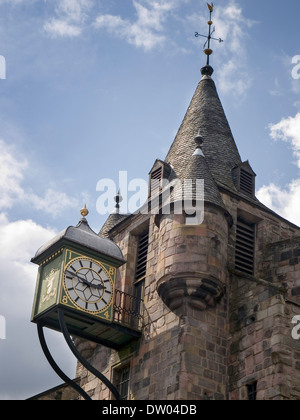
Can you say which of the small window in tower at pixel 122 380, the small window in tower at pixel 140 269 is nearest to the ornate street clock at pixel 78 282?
the small window in tower at pixel 122 380

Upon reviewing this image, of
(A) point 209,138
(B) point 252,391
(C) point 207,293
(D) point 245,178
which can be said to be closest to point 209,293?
(C) point 207,293

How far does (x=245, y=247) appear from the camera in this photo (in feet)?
91.5

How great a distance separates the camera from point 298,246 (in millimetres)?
27297

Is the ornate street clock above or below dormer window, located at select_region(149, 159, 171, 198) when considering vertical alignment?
below

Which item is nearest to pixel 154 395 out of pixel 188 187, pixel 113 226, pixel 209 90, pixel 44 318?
pixel 44 318

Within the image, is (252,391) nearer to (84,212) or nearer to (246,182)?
(84,212)

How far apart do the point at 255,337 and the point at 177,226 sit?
3614 millimetres

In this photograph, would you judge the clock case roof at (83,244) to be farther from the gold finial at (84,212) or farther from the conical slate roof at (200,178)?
the conical slate roof at (200,178)

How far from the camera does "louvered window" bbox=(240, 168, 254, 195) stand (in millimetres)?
29486

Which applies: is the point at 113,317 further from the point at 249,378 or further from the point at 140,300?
the point at 249,378

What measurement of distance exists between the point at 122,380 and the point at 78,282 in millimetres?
3268

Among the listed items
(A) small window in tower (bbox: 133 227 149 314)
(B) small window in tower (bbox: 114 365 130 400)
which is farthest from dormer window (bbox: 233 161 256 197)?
(B) small window in tower (bbox: 114 365 130 400)

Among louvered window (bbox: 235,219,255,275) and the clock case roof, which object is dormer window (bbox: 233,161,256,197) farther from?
the clock case roof

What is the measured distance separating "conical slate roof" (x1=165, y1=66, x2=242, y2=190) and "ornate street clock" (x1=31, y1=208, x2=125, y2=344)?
148 inches
